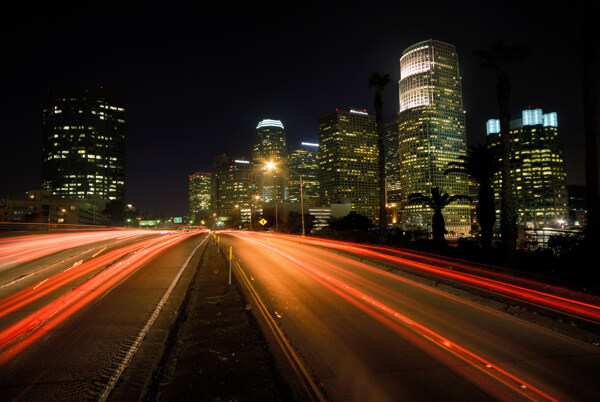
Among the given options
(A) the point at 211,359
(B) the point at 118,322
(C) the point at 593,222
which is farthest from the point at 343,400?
(C) the point at 593,222

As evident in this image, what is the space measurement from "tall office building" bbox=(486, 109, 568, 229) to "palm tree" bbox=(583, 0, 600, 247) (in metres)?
180

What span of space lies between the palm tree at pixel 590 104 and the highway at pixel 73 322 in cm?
1845

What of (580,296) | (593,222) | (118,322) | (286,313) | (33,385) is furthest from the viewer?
(593,222)

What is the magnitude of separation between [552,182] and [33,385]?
214888mm

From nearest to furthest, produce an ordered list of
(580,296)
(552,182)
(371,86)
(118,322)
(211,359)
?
(211,359)
(118,322)
(580,296)
(371,86)
(552,182)

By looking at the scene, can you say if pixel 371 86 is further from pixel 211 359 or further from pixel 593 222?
pixel 211 359

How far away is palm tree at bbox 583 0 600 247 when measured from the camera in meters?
15.6

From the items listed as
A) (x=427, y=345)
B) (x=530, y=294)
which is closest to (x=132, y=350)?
(x=427, y=345)

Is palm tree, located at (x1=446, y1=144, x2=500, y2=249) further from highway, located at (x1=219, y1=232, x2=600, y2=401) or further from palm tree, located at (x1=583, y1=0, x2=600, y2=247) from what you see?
highway, located at (x1=219, y1=232, x2=600, y2=401)

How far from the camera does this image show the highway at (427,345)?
17.8 feet

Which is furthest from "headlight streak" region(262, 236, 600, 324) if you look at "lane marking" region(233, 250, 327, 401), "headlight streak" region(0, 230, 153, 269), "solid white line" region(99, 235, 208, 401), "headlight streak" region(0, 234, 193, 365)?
"headlight streak" region(0, 230, 153, 269)

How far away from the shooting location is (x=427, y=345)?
7230 mm

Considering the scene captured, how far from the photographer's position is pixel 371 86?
34.5 m

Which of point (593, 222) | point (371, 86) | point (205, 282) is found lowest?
point (205, 282)
